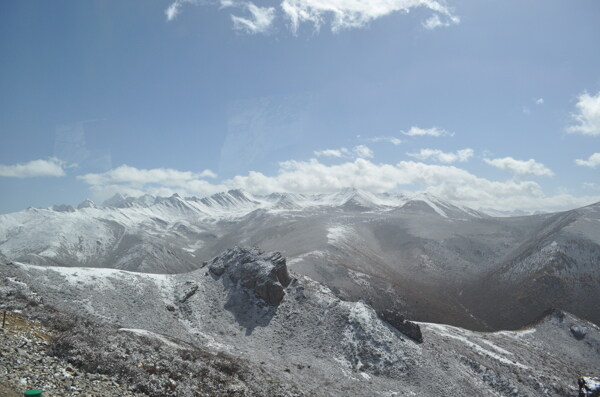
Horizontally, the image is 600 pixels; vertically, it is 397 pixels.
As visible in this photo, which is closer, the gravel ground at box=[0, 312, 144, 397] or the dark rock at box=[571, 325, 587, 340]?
the gravel ground at box=[0, 312, 144, 397]

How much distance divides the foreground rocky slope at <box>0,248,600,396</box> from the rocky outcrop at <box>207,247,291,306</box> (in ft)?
0.72

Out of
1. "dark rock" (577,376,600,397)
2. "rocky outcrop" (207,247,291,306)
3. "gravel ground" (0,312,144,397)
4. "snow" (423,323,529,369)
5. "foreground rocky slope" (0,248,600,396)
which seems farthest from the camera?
"rocky outcrop" (207,247,291,306)

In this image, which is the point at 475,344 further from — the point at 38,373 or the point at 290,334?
the point at 38,373

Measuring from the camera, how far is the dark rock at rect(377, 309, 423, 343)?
54884 millimetres

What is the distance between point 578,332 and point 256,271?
7542 cm

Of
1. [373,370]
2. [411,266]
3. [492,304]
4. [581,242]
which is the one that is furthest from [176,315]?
[581,242]

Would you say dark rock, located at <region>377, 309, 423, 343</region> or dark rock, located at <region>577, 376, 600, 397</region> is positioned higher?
dark rock, located at <region>577, 376, 600, 397</region>

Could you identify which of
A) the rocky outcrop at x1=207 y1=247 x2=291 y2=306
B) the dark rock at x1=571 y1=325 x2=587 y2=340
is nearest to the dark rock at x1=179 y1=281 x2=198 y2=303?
the rocky outcrop at x1=207 y1=247 x2=291 y2=306

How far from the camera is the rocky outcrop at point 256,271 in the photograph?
61.6m

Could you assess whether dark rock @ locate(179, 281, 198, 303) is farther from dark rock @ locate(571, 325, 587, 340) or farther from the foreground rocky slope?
dark rock @ locate(571, 325, 587, 340)

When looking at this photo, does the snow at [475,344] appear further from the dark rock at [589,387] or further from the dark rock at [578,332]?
the dark rock at [589,387]

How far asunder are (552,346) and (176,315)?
77490 millimetres

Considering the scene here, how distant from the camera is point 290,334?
53.8 m

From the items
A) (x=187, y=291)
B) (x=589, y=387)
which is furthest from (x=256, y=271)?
(x=589, y=387)
